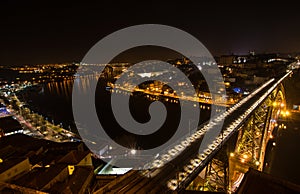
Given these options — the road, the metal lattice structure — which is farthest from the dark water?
the metal lattice structure

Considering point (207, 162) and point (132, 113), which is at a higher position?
point (207, 162)

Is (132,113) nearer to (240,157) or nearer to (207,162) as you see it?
(240,157)

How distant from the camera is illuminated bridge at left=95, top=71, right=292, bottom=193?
3.56 meters

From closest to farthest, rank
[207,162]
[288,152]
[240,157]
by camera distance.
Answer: [207,162] < [240,157] < [288,152]

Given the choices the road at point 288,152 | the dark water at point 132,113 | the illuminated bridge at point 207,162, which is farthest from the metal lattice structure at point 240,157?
the dark water at point 132,113

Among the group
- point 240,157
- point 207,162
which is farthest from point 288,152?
point 207,162

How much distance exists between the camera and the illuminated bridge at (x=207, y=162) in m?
3.56

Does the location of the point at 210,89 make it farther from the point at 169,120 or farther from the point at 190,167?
the point at 190,167

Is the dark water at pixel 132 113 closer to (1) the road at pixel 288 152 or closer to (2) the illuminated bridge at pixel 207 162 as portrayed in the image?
(1) the road at pixel 288 152

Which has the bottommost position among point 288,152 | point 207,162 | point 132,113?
point 288,152

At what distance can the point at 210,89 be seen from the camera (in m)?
22.3

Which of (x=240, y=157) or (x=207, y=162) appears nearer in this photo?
(x=207, y=162)

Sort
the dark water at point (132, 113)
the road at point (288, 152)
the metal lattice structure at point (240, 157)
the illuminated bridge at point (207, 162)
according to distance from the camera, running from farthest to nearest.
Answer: the dark water at point (132, 113), the road at point (288, 152), the metal lattice structure at point (240, 157), the illuminated bridge at point (207, 162)

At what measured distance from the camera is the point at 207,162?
404cm
